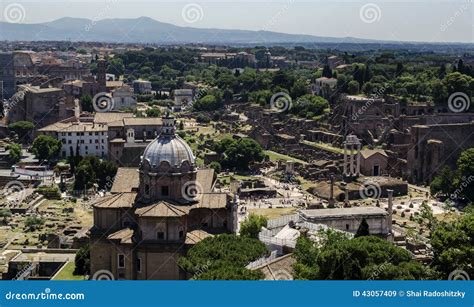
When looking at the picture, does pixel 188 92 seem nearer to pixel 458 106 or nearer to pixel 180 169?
pixel 458 106

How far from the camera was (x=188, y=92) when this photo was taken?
95.7 m

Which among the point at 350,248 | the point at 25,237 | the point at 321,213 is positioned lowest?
Answer: the point at 25,237

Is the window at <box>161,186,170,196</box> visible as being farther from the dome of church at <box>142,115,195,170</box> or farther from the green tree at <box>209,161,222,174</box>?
the green tree at <box>209,161,222,174</box>

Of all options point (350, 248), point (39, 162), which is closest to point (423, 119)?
point (39, 162)

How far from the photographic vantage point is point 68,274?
2952 centimetres

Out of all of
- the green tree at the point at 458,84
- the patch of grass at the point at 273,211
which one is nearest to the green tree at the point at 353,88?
the green tree at the point at 458,84

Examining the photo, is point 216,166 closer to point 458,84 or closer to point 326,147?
point 326,147

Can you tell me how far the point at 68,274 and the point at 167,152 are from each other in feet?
22.1

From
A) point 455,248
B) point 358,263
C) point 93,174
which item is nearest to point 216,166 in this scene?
point 93,174

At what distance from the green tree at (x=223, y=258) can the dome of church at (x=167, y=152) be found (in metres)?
4.36

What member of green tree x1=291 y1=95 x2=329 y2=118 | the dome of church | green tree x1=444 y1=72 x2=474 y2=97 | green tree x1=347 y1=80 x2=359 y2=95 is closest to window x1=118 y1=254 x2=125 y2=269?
the dome of church

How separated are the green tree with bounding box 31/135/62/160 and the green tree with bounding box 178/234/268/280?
109ft

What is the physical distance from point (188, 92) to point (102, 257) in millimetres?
68584

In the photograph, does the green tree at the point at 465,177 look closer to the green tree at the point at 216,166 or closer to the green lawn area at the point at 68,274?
the green tree at the point at 216,166
